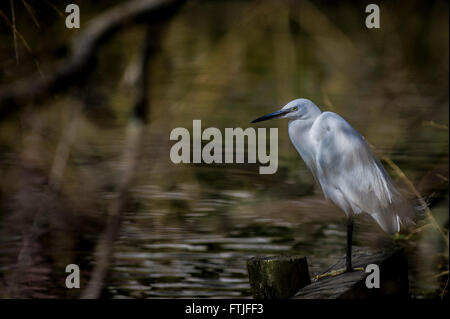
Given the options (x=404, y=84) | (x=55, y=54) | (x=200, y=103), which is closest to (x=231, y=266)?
(x=200, y=103)

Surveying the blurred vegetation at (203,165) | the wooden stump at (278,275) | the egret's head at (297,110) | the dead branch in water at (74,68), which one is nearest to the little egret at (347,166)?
the egret's head at (297,110)

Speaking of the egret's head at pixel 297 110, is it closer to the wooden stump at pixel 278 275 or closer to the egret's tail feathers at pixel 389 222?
the egret's tail feathers at pixel 389 222

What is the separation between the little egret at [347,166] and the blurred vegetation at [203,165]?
0.17 meters

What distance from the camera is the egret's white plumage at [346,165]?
2182 mm

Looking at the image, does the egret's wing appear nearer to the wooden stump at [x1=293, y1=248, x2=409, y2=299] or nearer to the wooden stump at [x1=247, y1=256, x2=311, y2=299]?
the wooden stump at [x1=293, y1=248, x2=409, y2=299]

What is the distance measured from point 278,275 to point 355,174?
536 mm

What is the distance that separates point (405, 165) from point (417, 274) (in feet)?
3.01

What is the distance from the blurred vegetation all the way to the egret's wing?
0.19m

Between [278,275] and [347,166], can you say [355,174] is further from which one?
[278,275]

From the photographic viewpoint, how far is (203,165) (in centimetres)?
398

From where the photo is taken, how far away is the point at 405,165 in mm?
4090

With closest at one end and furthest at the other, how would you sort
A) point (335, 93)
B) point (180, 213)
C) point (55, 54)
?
point (55, 54) < point (180, 213) < point (335, 93)
